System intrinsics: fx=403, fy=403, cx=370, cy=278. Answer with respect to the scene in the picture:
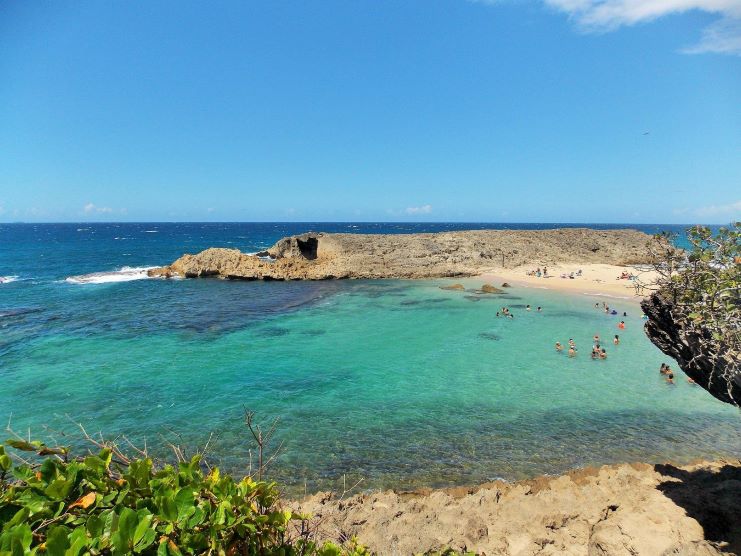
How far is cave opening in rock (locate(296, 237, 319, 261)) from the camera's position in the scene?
4906 centimetres

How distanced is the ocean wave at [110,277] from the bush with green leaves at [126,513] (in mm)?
45589

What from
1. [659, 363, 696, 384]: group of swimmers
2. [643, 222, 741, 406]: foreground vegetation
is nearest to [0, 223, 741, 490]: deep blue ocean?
[659, 363, 696, 384]: group of swimmers

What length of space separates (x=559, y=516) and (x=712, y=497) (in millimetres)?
2919

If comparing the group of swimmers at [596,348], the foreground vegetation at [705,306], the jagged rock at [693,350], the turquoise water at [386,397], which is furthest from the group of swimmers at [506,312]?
the foreground vegetation at [705,306]

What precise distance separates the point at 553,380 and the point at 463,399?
184 inches

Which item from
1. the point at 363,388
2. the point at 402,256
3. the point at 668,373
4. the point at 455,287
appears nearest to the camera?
the point at 363,388

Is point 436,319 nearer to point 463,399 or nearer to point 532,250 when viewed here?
point 463,399

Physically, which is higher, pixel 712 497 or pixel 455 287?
pixel 455 287

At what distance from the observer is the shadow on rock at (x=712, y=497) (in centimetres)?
651

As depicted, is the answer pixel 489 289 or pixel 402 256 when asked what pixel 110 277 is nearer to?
pixel 402 256

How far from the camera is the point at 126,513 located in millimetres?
2051

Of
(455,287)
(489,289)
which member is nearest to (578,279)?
(489,289)

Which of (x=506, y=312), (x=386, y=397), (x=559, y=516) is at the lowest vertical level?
(x=386, y=397)

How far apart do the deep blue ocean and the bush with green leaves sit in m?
7.60
